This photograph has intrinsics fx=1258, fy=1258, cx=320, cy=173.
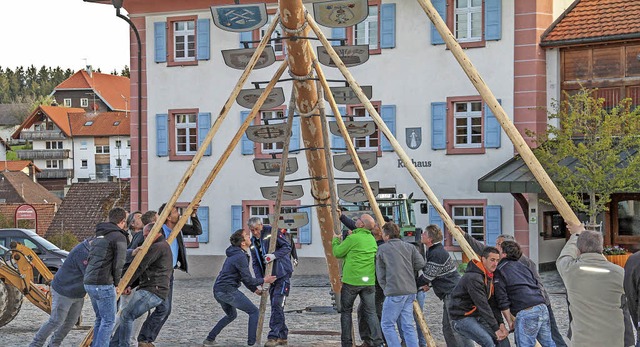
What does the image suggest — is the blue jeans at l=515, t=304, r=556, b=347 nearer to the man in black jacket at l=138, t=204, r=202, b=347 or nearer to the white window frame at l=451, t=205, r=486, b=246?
the man in black jacket at l=138, t=204, r=202, b=347

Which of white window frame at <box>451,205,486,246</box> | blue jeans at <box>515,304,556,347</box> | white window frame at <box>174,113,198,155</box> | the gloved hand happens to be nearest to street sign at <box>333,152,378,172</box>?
the gloved hand

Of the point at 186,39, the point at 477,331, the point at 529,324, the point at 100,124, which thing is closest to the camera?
the point at 529,324

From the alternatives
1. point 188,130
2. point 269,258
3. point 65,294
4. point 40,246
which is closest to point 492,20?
point 188,130

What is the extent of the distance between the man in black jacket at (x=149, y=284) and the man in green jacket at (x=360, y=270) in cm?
207

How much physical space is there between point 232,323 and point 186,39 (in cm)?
1739

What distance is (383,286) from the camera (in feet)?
47.2

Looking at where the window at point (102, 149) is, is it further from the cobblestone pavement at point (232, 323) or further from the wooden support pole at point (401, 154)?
the wooden support pole at point (401, 154)

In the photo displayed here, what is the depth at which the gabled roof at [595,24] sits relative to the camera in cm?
3083

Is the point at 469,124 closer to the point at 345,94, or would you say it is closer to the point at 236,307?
the point at 345,94

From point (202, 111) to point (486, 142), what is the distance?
27.7 ft

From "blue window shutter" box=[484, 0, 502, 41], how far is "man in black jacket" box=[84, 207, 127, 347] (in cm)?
1959

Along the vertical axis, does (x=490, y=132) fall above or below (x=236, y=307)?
above

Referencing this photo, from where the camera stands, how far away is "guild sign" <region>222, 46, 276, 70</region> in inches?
615

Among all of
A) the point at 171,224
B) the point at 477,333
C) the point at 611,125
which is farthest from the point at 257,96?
the point at 611,125
